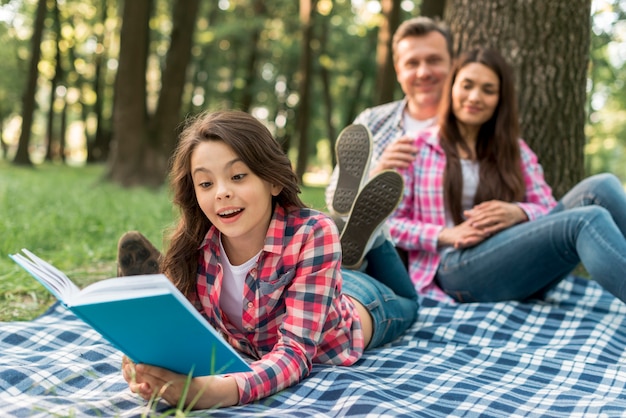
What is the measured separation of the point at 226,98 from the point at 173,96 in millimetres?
9002

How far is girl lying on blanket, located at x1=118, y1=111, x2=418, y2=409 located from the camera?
223 cm

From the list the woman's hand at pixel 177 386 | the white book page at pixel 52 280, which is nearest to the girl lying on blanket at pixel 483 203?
the woman's hand at pixel 177 386

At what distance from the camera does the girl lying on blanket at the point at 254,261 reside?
7.31ft

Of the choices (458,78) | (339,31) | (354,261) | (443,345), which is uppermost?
(339,31)

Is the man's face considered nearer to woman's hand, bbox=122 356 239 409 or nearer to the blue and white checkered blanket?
the blue and white checkered blanket

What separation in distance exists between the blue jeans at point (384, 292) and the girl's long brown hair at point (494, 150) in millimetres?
774

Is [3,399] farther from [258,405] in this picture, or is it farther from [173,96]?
[173,96]

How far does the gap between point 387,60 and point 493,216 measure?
6703mm

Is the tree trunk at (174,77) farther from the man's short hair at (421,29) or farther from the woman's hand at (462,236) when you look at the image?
the woman's hand at (462,236)

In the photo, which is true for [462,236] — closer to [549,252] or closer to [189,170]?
[549,252]

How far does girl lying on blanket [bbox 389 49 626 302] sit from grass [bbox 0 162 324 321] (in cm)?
75

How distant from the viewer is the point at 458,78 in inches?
155

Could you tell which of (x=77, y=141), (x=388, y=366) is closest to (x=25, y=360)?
(x=388, y=366)

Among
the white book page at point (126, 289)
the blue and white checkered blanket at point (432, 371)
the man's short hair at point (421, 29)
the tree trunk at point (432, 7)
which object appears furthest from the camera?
the tree trunk at point (432, 7)
